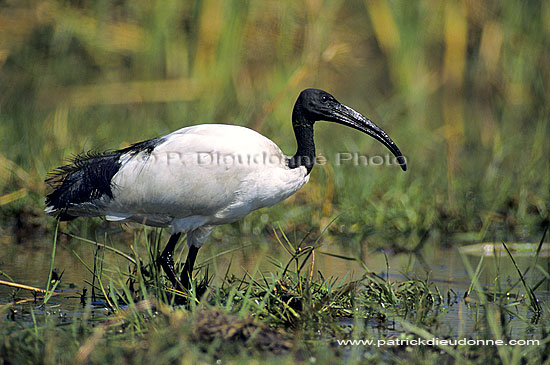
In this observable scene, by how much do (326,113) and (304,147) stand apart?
27 centimetres

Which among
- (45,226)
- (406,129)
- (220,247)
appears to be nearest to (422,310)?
(220,247)

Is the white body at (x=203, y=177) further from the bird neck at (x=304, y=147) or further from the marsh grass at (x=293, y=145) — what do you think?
the marsh grass at (x=293, y=145)

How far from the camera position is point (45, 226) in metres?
7.27

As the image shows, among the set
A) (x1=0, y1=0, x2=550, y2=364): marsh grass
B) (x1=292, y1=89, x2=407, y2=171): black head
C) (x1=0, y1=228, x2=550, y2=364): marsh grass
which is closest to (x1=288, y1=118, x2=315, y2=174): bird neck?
(x1=292, y1=89, x2=407, y2=171): black head

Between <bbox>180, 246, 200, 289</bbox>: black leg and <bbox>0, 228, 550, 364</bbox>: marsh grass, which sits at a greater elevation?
<bbox>180, 246, 200, 289</bbox>: black leg

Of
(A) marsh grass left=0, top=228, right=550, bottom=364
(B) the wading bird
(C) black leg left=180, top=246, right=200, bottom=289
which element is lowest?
(A) marsh grass left=0, top=228, right=550, bottom=364

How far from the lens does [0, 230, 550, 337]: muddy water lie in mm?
5164

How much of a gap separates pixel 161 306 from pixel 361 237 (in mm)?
3478

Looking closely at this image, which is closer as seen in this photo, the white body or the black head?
the white body

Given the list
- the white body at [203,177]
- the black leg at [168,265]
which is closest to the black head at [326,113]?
the white body at [203,177]

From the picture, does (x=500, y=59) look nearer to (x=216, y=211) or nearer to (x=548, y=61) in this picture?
(x=548, y=61)

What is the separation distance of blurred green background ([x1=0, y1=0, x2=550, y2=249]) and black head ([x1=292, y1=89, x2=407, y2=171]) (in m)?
1.57

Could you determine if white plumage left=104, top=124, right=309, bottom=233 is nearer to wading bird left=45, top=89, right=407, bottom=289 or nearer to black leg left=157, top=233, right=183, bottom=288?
wading bird left=45, top=89, right=407, bottom=289

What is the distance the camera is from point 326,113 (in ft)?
19.2
